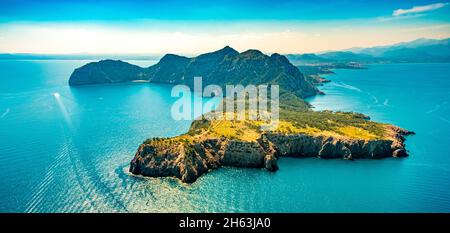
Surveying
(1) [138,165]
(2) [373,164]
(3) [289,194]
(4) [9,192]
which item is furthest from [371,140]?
(4) [9,192]

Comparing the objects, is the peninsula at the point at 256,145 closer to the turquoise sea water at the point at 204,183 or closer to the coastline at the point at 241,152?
the coastline at the point at 241,152

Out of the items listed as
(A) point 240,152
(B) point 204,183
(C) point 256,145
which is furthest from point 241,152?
(B) point 204,183

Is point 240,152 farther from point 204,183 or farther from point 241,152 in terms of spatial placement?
point 204,183

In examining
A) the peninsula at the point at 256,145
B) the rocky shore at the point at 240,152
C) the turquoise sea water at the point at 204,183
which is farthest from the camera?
the peninsula at the point at 256,145

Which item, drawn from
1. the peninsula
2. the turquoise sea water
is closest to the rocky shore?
the peninsula

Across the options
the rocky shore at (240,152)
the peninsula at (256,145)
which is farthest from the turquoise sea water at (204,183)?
the peninsula at (256,145)

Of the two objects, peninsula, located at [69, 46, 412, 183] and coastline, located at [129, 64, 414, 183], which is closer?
coastline, located at [129, 64, 414, 183]

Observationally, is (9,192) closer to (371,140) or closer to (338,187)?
(338,187)

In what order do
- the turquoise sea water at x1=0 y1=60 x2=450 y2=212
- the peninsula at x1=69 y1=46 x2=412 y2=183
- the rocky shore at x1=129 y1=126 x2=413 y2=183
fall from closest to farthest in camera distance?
the turquoise sea water at x1=0 y1=60 x2=450 y2=212 < the rocky shore at x1=129 y1=126 x2=413 y2=183 < the peninsula at x1=69 y1=46 x2=412 y2=183

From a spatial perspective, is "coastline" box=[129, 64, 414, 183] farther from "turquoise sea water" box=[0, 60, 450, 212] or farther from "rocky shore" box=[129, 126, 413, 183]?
"turquoise sea water" box=[0, 60, 450, 212]
